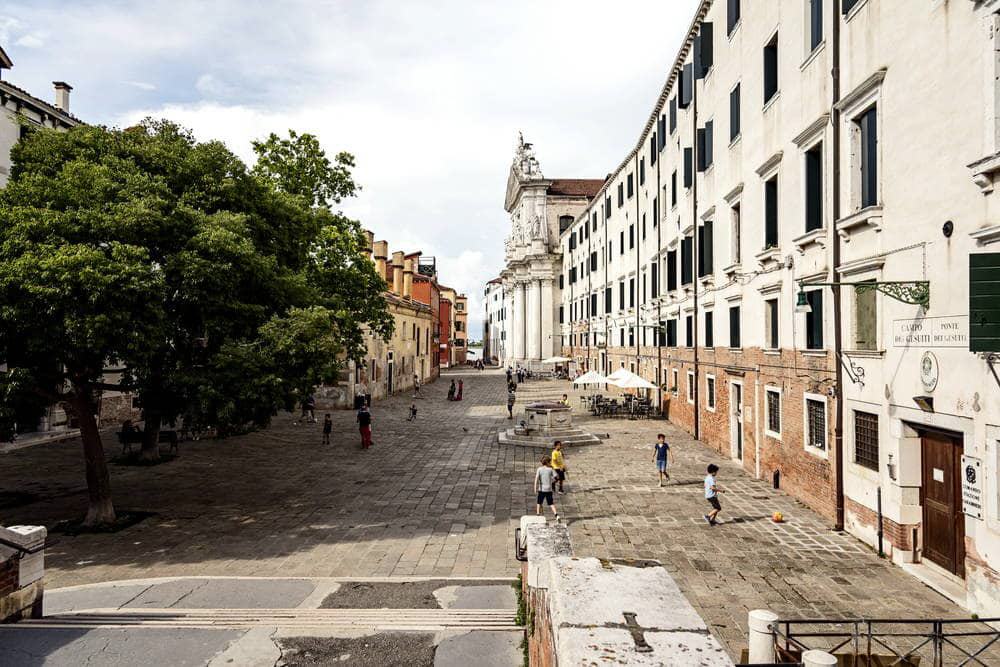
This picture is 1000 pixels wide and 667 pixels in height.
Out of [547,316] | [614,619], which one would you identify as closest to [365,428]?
[614,619]

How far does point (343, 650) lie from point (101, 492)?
29.1 feet

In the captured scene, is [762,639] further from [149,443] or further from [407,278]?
[407,278]

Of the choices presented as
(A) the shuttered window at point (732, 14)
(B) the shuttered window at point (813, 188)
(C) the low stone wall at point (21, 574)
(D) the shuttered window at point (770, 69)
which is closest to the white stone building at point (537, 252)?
(A) the shuttered window at point (732, 14)

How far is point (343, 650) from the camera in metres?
6.85

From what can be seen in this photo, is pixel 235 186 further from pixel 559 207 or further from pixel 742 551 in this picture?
pixel 559 207

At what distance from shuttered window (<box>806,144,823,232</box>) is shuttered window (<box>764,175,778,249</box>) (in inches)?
82.8

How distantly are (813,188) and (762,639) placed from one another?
10911 millimetres

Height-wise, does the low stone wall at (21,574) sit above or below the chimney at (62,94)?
below

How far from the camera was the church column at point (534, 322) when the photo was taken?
7062 centimetres

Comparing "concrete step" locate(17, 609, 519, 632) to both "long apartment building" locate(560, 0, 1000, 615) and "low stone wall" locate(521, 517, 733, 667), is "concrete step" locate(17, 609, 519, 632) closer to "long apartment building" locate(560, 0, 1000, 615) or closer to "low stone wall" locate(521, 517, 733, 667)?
"low stone wall" locate(521, 517, 733, 667)

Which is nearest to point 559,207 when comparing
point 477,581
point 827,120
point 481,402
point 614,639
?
point 481,402

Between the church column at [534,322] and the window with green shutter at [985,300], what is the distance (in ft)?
205

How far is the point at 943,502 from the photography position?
955 centimetres

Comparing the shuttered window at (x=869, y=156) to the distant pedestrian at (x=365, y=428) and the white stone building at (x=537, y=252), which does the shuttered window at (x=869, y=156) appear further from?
the white stone building at (x=537, y=252)
